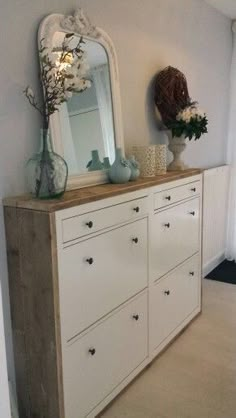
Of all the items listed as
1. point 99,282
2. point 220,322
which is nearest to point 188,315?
point 220,322

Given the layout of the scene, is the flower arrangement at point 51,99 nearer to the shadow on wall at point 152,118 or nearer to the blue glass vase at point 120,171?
the blue glass vase at point 120,171

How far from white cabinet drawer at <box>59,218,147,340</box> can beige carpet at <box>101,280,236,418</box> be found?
52 centimetres

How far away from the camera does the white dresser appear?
5.14 ft

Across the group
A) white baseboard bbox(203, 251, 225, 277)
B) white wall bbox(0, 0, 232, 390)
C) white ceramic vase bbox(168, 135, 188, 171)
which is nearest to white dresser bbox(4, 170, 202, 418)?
white wall bbox(0, 0, 232, 390)

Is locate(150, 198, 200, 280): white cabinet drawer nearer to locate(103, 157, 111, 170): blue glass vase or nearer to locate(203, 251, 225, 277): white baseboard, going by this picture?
locate(103, 157, 111, 170): blue glass vase

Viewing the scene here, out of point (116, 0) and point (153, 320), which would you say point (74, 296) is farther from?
point (116, 0)

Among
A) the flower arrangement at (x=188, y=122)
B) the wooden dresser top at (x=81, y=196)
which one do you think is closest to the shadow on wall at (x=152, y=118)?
the flower arrangement at (x=188, y=122)

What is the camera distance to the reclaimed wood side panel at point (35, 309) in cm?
154

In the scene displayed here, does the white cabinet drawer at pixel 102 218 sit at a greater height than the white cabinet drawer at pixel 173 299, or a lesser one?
greater

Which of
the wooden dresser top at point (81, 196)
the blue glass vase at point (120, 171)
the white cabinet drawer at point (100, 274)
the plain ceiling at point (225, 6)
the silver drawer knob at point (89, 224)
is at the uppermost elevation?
the plain ceiling at point (225, 6)

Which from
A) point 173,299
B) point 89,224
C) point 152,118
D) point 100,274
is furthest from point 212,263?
point 89,224

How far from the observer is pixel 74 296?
1.64 m

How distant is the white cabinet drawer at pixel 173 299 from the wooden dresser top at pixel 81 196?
61 centimetres

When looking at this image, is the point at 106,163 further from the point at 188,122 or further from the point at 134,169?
the point at 188,122
